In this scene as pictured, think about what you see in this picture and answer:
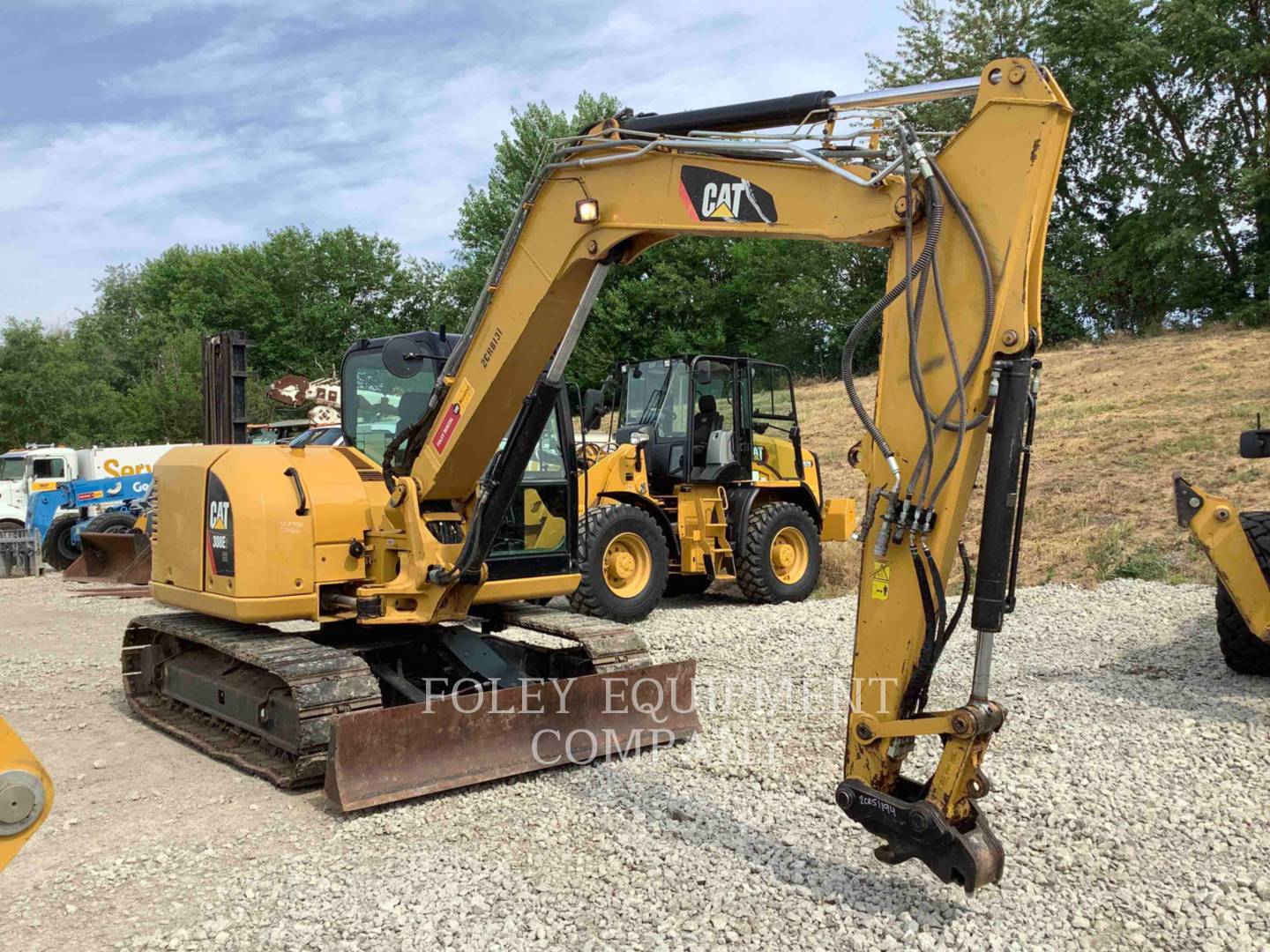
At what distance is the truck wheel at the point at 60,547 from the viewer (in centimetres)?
1745

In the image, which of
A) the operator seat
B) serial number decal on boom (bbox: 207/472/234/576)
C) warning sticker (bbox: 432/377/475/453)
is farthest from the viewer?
the operator seat

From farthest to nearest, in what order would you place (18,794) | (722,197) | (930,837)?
1. (722,197)
2. (930,837)
3. (18,794)

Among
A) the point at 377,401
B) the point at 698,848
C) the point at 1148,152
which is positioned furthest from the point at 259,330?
the point at 698,848

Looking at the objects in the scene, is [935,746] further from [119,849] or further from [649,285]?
[649,285]

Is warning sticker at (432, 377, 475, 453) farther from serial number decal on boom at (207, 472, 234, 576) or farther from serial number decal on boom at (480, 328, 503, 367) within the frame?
serial number decal on boom at (207, 472, 234, 576)

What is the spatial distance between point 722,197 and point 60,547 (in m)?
17.0

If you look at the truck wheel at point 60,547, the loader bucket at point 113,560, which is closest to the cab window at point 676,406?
the loader bucket at point 113,560

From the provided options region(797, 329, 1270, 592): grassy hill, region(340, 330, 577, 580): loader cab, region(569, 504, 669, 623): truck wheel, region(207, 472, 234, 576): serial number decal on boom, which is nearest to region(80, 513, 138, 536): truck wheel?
region(569, 504, 669, 623): truck wheel

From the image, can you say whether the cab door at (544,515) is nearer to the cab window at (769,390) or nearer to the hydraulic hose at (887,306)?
A: the hydraulic hose at (887,306)

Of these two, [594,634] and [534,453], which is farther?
[594,634]

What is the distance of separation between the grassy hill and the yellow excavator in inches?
254

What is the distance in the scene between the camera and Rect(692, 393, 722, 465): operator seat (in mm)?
10758

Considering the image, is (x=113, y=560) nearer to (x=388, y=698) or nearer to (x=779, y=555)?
(x=779, y=555)

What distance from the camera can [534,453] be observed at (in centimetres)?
600
